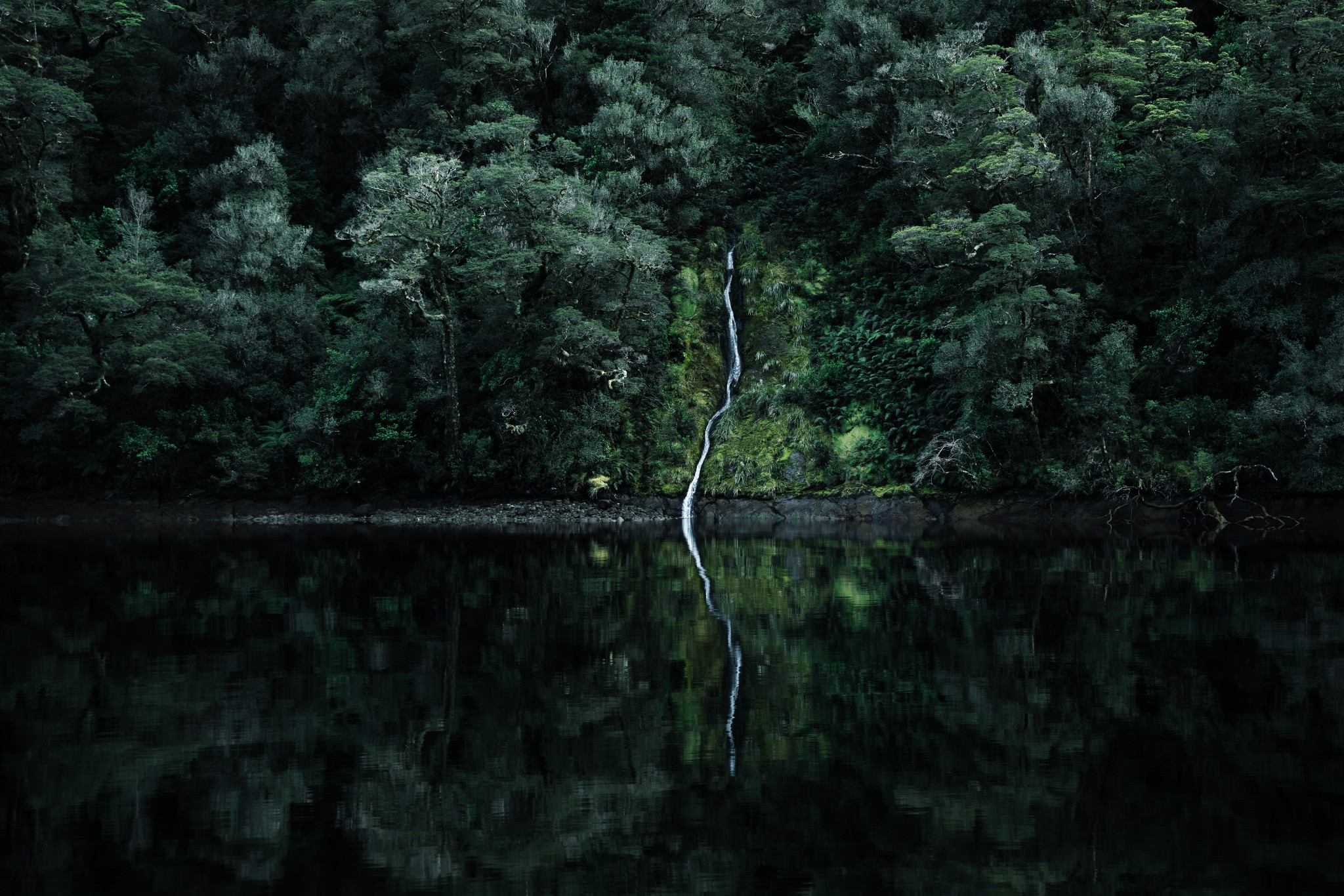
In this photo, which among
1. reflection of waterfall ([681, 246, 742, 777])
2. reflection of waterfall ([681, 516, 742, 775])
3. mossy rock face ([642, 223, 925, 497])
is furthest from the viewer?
mossy rock face ([642, 223, 925, 497])

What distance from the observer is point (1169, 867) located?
16.5ft

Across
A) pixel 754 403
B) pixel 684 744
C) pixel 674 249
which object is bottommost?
pixel 684 744

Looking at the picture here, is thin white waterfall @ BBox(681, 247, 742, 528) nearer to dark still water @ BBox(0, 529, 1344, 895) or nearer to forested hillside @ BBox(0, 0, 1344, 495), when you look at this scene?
forested hillside @ BBox(0, 0, 1344, 495)

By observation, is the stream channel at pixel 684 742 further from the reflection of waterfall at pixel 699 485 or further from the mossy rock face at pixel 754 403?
the mossy rock face at pixel 754 403

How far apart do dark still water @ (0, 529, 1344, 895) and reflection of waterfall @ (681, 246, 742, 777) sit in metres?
0.15

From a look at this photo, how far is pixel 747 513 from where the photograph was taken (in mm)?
36312

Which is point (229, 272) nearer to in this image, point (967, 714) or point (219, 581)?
point (219, 581)

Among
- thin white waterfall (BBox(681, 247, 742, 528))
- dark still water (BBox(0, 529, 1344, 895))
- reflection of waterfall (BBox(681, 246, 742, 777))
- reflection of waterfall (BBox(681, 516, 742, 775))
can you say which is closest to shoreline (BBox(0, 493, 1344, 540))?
thin white waterfall (BBox(681, 247, 742, 528))

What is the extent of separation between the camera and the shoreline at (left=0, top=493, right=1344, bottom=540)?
3012 cm

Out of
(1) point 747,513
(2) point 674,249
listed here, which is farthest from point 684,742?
(2) point 674,249

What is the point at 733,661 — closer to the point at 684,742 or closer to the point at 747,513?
the point at 684,742

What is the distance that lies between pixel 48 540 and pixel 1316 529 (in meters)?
36.0

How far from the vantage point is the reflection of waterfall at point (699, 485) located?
10.5 m

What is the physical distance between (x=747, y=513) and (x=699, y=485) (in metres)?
2.34
